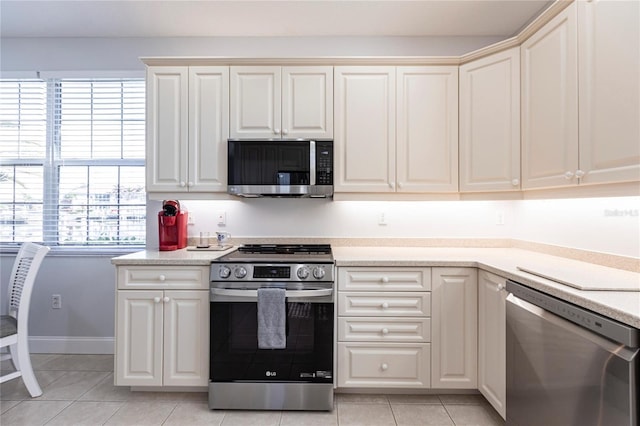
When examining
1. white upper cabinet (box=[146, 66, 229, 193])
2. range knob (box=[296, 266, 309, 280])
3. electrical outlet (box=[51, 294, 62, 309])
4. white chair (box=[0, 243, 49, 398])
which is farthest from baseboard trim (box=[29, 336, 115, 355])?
range knob (box=[296, 266, 309, 280])

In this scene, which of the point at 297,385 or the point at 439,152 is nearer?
the point at 297,385

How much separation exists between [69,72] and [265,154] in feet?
6.60

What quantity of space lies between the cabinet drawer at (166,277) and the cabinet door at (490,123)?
6.40 feet

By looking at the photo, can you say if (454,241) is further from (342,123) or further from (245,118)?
(245,118)

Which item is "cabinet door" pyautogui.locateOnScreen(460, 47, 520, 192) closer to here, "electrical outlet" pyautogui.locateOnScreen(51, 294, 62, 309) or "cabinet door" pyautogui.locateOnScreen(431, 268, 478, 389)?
"cabinet door" pyautogui.locateOnScreen(431, 268, 478, 389)

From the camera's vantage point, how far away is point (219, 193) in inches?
102

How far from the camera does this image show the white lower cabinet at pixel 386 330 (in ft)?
7.26

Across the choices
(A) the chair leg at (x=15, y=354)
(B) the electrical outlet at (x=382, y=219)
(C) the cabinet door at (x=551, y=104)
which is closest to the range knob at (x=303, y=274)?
(B) the electrical outlet at (x=382, y=219)

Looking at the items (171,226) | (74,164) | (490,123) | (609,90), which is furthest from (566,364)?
(74,164)

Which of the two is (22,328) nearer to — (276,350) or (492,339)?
(276,350)

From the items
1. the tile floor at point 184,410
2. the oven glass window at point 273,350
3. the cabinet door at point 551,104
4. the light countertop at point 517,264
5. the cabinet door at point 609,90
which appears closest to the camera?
the light countertop at point 517,264

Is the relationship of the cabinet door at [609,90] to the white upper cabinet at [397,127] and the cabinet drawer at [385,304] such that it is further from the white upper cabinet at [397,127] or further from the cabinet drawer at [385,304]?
the cabinet drawer at [385,304]

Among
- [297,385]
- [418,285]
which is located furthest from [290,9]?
[297,385]

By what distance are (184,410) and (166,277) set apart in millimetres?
844
